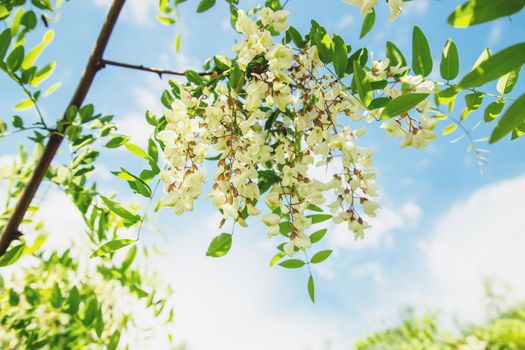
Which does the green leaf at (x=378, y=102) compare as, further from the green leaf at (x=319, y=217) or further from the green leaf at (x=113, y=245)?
the green leaf at (x=113, y=245)

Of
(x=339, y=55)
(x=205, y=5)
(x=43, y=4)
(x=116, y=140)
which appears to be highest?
(x=43, y=4)

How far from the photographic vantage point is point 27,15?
1146mm

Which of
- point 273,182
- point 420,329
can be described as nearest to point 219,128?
point 273,182

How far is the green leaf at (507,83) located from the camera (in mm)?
705

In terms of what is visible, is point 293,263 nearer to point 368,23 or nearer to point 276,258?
point 276,258

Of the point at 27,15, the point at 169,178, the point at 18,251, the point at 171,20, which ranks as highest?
the point at 171,20

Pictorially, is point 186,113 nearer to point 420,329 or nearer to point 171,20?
point 171,20

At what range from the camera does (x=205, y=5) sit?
87 cm

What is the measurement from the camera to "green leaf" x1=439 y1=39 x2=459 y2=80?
664mm

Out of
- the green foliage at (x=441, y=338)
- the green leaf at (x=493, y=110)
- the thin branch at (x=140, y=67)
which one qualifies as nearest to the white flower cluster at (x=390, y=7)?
the green leaf at (x=493, y=110)

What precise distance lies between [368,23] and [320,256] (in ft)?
1.45

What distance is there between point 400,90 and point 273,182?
0.93 feet

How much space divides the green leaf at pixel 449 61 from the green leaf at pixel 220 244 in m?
0.45

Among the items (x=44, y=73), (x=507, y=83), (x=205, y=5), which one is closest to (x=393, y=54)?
(x=507, y=83)
